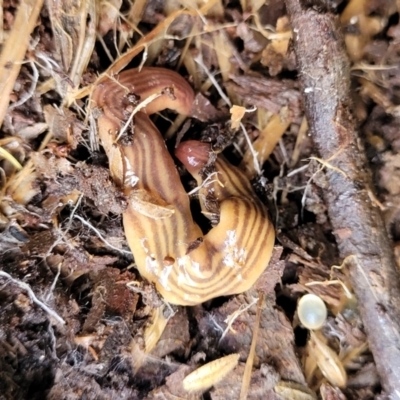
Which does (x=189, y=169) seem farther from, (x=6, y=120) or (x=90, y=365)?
(x=90, y=365)

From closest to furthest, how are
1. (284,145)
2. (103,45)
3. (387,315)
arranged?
(387,315) < (103,45) < (284,145)

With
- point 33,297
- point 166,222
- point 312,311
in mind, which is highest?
point 166,222

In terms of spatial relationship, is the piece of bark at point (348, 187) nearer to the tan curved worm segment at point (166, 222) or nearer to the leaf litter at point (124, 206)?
the leaf litter at point (124, 206)

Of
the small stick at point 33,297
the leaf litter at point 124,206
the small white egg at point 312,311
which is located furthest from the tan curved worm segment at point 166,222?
the small stick at point 33,297

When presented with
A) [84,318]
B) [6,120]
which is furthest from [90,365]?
[6,120]

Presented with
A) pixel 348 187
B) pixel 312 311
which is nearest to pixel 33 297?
pixel 312 311

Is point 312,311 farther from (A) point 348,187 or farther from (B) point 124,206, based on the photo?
(B) point 124,206
